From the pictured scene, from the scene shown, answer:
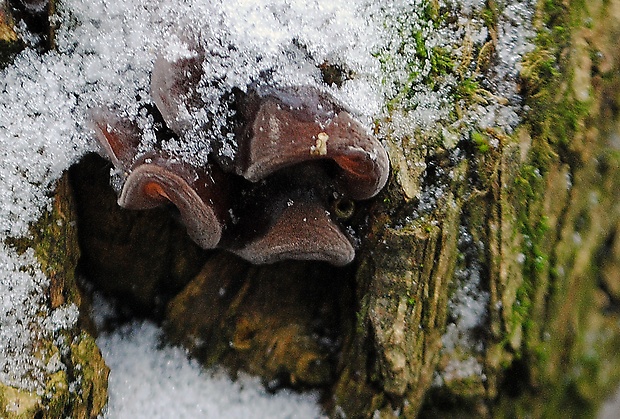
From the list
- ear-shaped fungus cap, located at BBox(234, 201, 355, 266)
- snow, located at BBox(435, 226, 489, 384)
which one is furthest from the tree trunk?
ear-shaped fungus cap, located at BBox(234, 201, 355, 266)

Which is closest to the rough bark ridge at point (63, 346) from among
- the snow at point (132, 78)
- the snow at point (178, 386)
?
the snow at point (132, 78)

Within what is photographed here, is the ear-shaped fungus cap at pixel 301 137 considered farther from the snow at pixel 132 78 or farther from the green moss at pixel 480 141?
the green moss at pixel 480 141

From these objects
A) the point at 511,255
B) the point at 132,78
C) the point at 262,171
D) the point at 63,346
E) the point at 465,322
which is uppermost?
the point at 132,78

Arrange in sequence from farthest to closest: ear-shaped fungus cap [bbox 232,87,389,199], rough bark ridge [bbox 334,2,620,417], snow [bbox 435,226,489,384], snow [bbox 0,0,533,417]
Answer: snow [bbox 435,226,489,384] → rough bark ridge [bbox 334,2,620,417] → snow [bbox 0,0,533,417] → ear-shaped fungus cap [bbox 232,87,389,199]

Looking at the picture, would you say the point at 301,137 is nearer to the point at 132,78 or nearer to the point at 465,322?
the point at 132,78

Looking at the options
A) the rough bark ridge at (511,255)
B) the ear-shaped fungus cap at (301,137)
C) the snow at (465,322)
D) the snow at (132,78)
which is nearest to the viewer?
the ear-shaped fungus cap at (301,137)

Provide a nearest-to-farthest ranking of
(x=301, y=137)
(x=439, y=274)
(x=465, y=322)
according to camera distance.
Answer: (x=301, y=137)
(x=439, y=274)
(x=465, y=322)

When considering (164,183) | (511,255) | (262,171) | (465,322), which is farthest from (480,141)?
(164,183)

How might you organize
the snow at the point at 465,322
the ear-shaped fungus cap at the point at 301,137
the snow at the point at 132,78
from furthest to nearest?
1. the snow at the point at 465,322
2. the snow at the point at 132,78
3. the ear-shaped fungus cap at the point at 301,137

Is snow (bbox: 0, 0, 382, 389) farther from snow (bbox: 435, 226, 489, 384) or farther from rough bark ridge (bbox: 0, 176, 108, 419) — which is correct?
snow (bbox: 435, 226, 489, 384)
